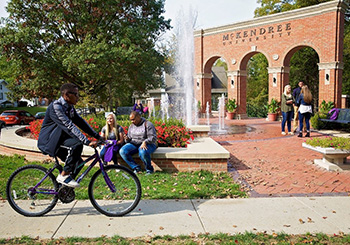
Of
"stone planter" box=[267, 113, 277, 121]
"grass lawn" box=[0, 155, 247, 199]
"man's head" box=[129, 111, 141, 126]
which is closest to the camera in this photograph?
"grass lawn" box=[0, 155, 247, 199]

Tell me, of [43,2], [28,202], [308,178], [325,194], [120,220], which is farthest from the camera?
[43,2]

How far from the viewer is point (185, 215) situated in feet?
14.7

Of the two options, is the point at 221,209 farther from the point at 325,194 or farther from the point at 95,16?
the point at 95,16

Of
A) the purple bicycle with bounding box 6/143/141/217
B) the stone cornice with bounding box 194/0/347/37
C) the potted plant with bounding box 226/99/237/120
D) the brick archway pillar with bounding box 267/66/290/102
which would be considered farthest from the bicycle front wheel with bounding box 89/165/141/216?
the potted plant with bounding box 226/99/237/120

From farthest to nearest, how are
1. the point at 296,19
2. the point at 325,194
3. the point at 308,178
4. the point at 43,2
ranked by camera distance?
the point at 296,19 → the point at 43,2 → the point at 308,178 → the point at 325,194

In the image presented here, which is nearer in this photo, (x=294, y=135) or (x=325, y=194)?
(x=325, y=194)

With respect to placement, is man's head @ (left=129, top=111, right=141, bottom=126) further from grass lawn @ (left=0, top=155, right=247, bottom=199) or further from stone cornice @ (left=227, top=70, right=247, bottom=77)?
stone cornice @ (left=227, top=70, right=247, bottom=77)

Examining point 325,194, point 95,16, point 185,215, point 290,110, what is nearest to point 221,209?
point 185,215

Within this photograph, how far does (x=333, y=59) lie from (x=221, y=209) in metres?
16.6

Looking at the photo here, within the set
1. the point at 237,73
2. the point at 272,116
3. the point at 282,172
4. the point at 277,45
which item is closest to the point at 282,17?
the point at 277,45

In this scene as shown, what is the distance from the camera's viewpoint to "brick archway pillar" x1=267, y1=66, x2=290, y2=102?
20556 millimetres

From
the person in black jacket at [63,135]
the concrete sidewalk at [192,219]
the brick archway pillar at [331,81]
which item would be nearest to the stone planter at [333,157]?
the concrete sidewalk at [192,219]

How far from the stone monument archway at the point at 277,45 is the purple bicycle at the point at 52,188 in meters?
16.9

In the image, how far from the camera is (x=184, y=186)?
19.0 feet
